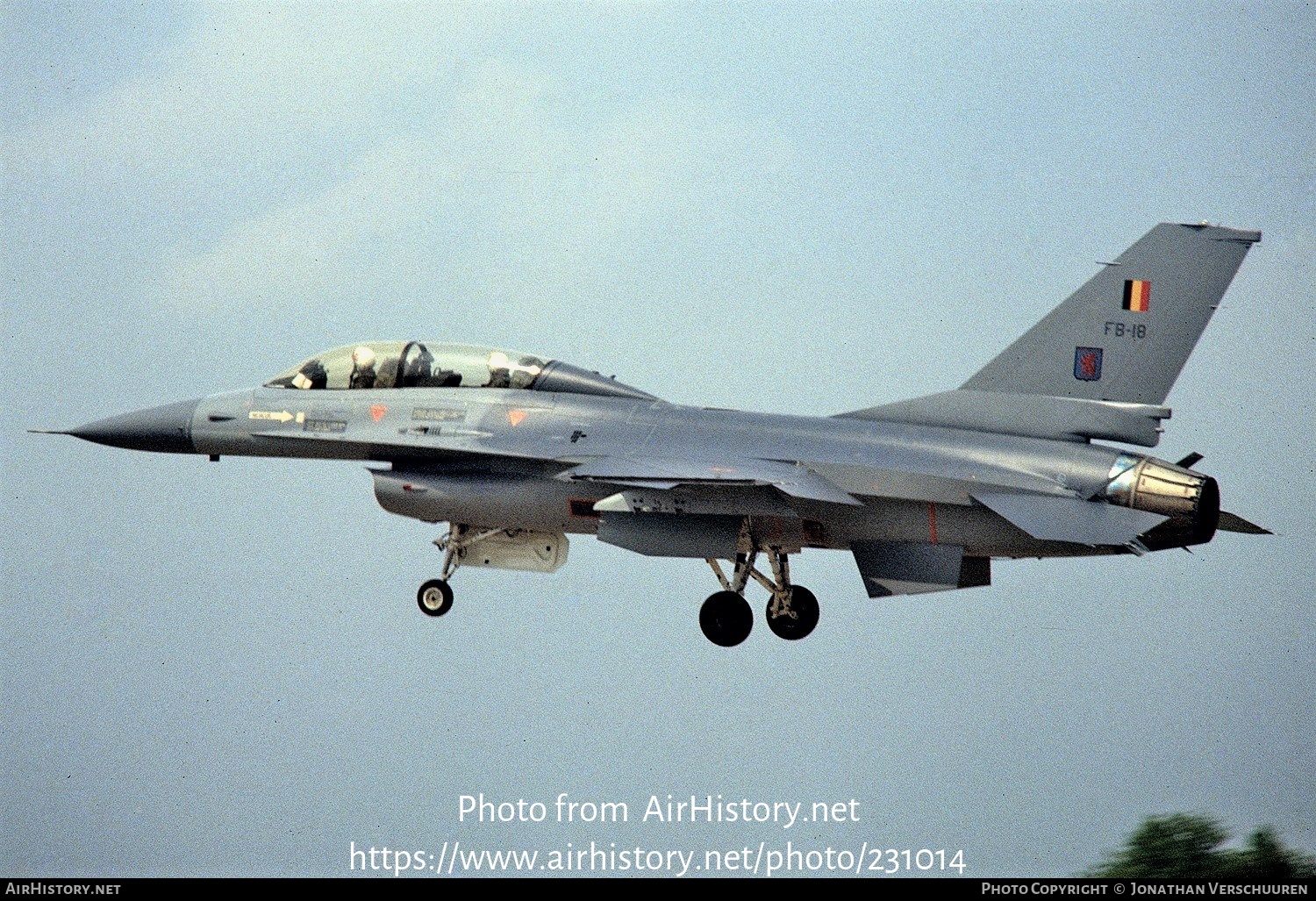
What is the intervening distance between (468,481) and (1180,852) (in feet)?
27.0

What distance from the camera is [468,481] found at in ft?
65.0

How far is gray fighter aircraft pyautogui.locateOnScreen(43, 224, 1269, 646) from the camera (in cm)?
1844

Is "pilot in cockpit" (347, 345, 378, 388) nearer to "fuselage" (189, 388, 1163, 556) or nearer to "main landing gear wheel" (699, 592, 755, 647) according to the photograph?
"fuselage" (189, 388, 1163, 556)

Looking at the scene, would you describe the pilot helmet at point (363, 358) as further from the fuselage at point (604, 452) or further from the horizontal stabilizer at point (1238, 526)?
the horizontal stabilizer at point (1238, 526)

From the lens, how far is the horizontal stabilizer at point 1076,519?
17.9 m

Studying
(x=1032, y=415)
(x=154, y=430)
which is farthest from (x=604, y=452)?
(x=154, y=430)

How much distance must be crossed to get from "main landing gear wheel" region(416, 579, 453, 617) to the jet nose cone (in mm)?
2784

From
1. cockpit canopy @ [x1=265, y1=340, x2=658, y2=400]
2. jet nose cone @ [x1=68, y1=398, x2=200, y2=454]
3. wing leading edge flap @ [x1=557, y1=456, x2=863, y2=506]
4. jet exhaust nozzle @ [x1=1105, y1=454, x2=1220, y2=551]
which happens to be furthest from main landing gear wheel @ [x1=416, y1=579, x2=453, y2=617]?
jet exhaust nozzle @ [x1=1105, y1=454, x2=1220, y2=551]

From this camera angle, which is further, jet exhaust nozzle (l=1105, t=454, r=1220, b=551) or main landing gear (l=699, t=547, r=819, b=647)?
main landing gear (l=699, t=547, r=819, b=647)

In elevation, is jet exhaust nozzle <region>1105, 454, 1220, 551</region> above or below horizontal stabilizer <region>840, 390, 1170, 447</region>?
below

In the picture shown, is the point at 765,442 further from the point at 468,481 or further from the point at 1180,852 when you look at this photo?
the point at 1180,852

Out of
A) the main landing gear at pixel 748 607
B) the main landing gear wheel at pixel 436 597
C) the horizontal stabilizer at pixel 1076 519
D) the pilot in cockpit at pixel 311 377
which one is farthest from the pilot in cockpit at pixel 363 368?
the horizontal stabilizer at pixel 1076 519

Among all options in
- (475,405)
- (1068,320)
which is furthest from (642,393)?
(1068,320)
